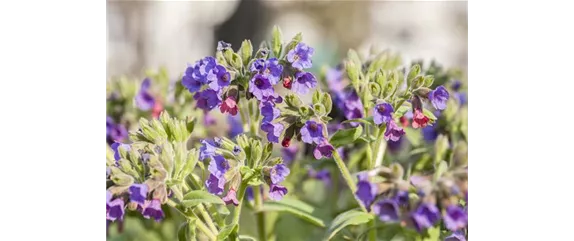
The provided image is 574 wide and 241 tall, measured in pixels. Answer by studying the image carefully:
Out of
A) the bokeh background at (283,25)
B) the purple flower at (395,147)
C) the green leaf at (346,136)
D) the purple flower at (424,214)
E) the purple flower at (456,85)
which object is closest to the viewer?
the purple flower at (424,214)

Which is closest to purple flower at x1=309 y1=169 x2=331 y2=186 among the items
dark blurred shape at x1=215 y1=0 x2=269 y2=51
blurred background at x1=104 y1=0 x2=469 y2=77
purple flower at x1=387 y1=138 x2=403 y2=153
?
purple flower at x1=387 y1=138 x2=403 y2=153

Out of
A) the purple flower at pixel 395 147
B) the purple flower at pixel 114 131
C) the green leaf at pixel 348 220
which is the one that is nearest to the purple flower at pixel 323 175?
the purple flower at pixel 395 147

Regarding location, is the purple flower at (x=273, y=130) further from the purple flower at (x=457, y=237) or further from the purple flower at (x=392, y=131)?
the purple flower at (x=457, y=237)

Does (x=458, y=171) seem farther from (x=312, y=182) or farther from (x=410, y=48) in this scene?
(x=410, y=48)

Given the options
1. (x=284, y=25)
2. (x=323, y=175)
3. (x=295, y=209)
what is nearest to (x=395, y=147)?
(x=323, y=175)

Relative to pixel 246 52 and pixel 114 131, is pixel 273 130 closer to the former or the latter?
pixel 246 52

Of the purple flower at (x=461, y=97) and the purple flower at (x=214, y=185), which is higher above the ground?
the purple flower at (x=461, y=97)
